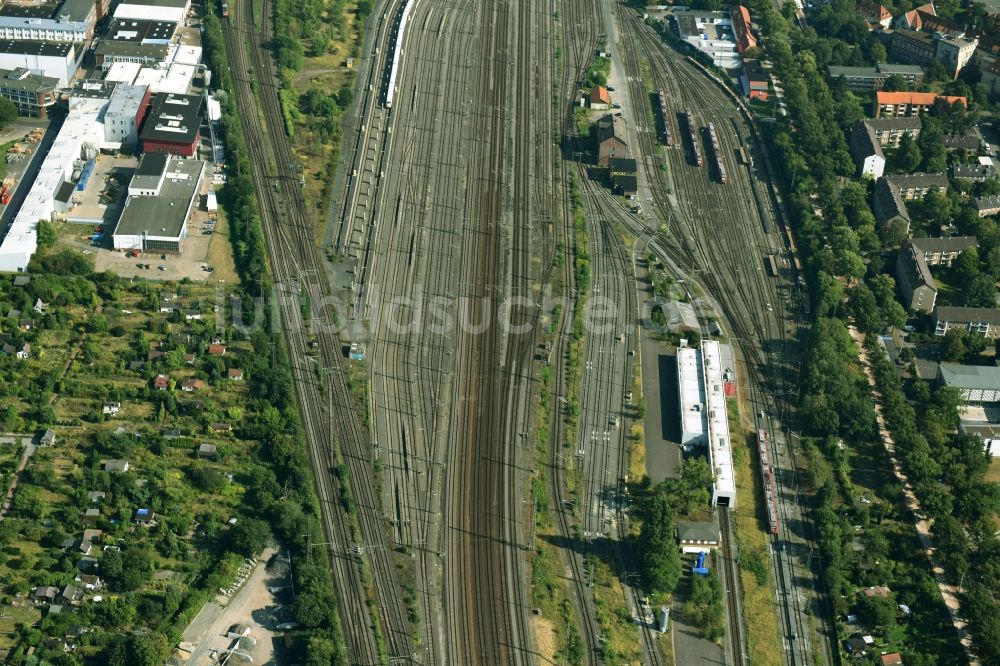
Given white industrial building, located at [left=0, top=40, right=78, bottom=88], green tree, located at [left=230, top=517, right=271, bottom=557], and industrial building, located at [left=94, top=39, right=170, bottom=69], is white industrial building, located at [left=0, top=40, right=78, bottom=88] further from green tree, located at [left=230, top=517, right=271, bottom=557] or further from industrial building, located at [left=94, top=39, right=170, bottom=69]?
green tree, located at [left=230, top=517, right=271, bottom=557]

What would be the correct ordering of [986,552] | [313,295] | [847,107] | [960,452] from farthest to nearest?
[847,107], [313,295], [960,452], [986,552]

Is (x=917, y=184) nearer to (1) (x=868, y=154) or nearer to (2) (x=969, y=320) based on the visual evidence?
(1) (x=868, y=154)

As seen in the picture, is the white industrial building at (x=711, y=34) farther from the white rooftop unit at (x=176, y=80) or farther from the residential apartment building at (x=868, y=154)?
the white rooftop unit at (x=176, y=80)

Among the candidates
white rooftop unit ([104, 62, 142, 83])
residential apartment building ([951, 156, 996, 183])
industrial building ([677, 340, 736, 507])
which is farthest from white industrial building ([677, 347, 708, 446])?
white rooftop unit ([104, 62, 142, 83])

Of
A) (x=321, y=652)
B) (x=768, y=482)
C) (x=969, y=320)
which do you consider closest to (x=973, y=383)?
(x=969, y=320)

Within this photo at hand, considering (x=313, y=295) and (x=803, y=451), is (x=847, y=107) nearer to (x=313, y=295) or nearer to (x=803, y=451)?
(x=803, y=451)

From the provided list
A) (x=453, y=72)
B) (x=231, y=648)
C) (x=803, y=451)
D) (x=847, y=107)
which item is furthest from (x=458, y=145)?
(x=231, y=648)
